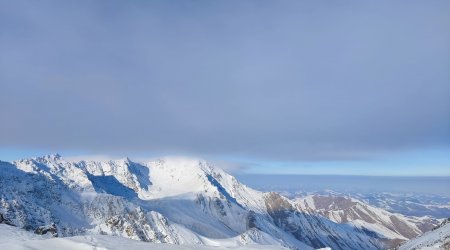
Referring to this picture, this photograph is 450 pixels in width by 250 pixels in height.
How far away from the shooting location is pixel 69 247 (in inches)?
1232

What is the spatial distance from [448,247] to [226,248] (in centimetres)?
2448

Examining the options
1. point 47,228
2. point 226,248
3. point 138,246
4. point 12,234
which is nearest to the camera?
point 138,246

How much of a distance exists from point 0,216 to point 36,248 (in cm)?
3095

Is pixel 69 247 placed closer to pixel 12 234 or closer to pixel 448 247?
pixel 12 234

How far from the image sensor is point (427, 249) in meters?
50.1

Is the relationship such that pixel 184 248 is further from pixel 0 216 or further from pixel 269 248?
pixel 0 216

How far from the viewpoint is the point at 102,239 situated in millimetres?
35094

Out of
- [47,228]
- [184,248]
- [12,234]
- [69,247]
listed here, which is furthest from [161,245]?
[47,228]

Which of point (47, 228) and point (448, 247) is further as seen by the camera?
point (47, 228)

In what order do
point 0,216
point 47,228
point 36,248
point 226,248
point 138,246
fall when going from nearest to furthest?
point 36,248 < point 138,246 < point 226,248 < point 0,216 < point 47,228

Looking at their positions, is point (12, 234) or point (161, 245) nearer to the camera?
point (161, 245)

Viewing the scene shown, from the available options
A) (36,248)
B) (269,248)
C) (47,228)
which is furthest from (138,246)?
(47,228)

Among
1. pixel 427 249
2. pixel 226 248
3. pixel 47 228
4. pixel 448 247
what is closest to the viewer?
pixel 226 248

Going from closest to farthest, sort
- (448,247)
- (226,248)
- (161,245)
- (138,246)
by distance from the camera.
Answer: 1. (138,246)
2. (161,245)
3. (226,248)
4. (448,247)
